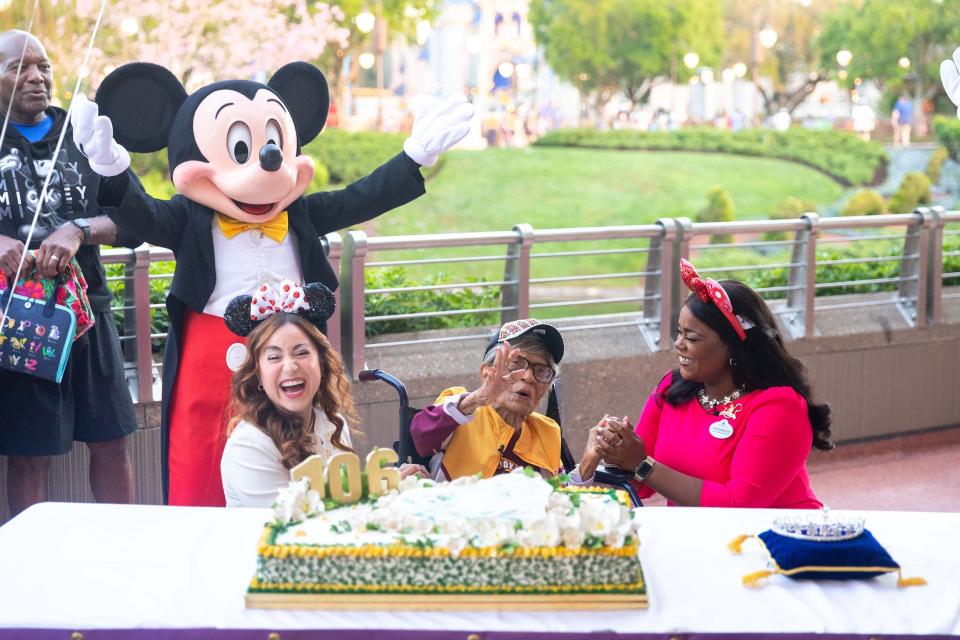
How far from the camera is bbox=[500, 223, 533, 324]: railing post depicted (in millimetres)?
5047

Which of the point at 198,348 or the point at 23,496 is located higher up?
the point at 198,348

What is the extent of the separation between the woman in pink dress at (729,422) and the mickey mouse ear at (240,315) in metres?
0.89

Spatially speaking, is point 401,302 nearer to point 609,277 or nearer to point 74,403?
point 609,277

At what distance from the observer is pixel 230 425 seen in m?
2.90

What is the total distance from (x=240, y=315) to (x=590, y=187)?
20789 mm

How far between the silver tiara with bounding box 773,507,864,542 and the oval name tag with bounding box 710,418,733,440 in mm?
775

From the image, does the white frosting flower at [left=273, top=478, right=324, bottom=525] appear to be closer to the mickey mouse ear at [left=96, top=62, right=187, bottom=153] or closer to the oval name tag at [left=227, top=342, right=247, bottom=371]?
the oval name tag at [left=227, top=342, right=247, bottom=371]

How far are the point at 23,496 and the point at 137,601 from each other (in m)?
1.81

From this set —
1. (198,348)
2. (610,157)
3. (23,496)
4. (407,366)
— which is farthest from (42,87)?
(610,157)

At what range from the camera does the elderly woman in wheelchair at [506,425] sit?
3078 mm

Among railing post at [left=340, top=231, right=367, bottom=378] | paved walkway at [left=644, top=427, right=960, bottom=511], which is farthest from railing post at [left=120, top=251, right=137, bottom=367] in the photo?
paved walkway at [left=644, top=427, right=960, bottom=511]

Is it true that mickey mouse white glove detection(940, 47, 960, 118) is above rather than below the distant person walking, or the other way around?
below

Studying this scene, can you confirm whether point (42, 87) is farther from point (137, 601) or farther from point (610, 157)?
point (610, 157)

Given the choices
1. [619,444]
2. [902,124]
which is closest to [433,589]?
[619,444]
